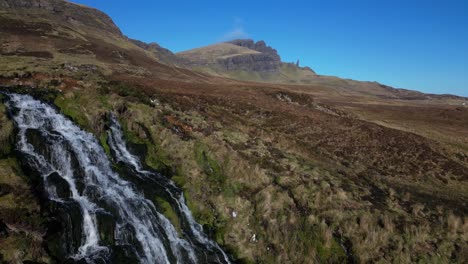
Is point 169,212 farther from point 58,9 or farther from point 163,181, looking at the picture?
point 58,9

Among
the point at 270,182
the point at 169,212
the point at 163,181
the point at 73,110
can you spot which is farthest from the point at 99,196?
the point at 270,182

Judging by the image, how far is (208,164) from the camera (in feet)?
81.0

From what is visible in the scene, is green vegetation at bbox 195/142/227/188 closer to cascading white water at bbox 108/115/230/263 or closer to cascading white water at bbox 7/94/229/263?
cascading white water at bbox 108/115/230/263

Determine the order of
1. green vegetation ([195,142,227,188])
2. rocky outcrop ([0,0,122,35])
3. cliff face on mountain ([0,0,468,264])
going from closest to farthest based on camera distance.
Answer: cliff face on mountain ([0,0,468,264]) → green vegetation ([195,142,227,188]) → rocky outcrop ([0,0,122,35])

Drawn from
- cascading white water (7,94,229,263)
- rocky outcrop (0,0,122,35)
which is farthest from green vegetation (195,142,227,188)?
rocky outcrop (0,0,122,35)

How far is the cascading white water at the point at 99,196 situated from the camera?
1723 cm

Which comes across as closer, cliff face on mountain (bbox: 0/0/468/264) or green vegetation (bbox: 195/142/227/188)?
cliff face on mountain (bbox: 0/0/468/264)

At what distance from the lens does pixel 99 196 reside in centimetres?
1850

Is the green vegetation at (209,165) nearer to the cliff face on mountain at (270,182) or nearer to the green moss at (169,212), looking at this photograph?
the cliff face on mountain at (270,182)

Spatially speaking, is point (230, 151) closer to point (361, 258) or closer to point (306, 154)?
point (306, 154)

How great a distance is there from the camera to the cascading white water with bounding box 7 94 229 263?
1723cm

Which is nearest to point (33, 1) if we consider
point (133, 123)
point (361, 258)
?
point (133, 123)

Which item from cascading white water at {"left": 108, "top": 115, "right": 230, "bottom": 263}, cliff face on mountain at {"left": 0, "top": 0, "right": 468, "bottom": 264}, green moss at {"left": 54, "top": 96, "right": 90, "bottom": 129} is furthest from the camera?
green moss at {"left": 54, "top": 96, "right": 90, "bottom": 129}

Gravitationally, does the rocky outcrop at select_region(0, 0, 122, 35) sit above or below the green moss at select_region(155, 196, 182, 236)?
above
